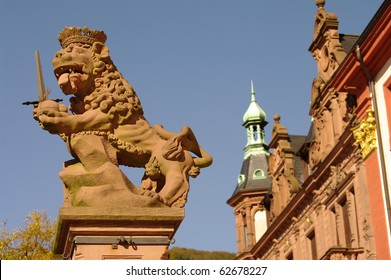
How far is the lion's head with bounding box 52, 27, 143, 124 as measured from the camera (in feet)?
26.2

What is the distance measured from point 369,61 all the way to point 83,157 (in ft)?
54.3

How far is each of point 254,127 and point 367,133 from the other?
37636 mm

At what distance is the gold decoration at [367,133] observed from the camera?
78.3 feet

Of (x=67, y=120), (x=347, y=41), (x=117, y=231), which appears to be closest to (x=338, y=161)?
(x=347, y=41)

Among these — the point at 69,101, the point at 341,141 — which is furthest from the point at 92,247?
the point at 341,141

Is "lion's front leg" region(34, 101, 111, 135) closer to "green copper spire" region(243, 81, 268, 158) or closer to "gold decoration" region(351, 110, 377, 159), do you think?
"gold decoration" region(351, 110, 377, 159)

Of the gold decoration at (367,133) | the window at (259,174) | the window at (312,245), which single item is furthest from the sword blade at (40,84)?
the window at (259,174)

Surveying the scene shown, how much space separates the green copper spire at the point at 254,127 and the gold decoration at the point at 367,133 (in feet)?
110

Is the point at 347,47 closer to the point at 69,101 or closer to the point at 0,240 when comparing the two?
the point at 0,240

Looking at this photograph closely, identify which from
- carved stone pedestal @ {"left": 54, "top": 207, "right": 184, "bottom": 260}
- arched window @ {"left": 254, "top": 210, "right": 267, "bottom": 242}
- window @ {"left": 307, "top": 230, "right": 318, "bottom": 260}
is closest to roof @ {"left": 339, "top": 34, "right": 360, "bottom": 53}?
window @ {"left": 307, "top": 230, "right": 318, "bottom": 260}

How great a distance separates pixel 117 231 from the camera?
7484mm

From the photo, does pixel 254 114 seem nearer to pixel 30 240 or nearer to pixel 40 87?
pixel 30 240
